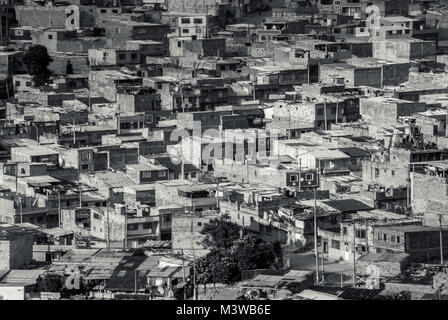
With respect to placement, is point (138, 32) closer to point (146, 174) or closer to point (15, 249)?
point (146, 174)

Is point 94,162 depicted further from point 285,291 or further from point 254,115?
point 285,291

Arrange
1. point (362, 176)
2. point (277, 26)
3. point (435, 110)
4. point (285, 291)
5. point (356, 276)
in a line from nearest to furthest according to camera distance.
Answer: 1. point (285, 291)
2. point (356, 276)
3. point (362, 176)
4. point (435, 110)
5. point (277, 26)

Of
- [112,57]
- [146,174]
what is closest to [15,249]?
[146,174]

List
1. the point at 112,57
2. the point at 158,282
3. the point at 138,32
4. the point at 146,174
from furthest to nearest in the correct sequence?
the point at 138,32, the point at 112,57, the point at 146,174, the point at 158,282

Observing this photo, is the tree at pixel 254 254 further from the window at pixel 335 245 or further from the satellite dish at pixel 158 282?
the window at pixel 335 245
